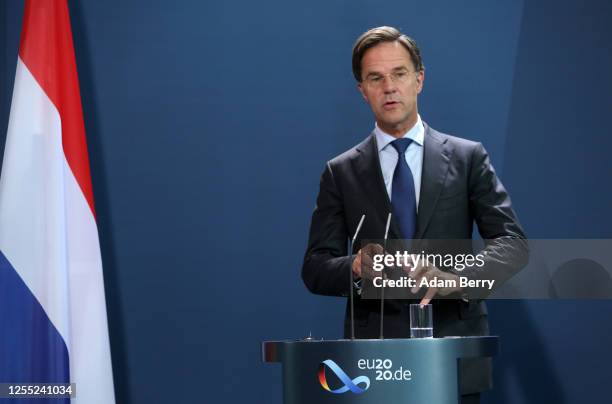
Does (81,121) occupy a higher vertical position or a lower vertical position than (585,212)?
higher

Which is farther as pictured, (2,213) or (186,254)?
(186,254)

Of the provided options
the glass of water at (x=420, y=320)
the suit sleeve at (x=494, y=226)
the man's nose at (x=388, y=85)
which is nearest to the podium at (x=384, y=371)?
the glass of water at (x=420, y=320)

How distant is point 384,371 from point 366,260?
17.5 inches

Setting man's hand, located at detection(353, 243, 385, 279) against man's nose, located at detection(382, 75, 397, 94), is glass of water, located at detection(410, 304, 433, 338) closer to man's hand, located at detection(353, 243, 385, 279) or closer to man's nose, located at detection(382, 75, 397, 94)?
man's hand, located at detection(353, 243, 385, 279)

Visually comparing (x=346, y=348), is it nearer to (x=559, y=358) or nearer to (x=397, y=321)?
(x=397, y=321)

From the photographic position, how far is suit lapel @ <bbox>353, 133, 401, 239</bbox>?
3217mm

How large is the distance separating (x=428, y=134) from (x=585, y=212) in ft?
3.17

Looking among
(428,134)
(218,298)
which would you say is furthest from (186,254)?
(428,134)

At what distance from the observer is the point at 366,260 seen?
271cm

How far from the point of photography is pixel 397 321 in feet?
9.97

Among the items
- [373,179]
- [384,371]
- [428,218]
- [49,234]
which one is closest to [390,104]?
[373,179]

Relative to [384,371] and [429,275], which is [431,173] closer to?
[429,275]

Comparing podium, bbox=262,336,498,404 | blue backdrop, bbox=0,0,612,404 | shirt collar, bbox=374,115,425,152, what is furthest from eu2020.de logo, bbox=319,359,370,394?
blue backdrop, bbox=0,0,612,404

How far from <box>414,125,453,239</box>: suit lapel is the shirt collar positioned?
19mm
